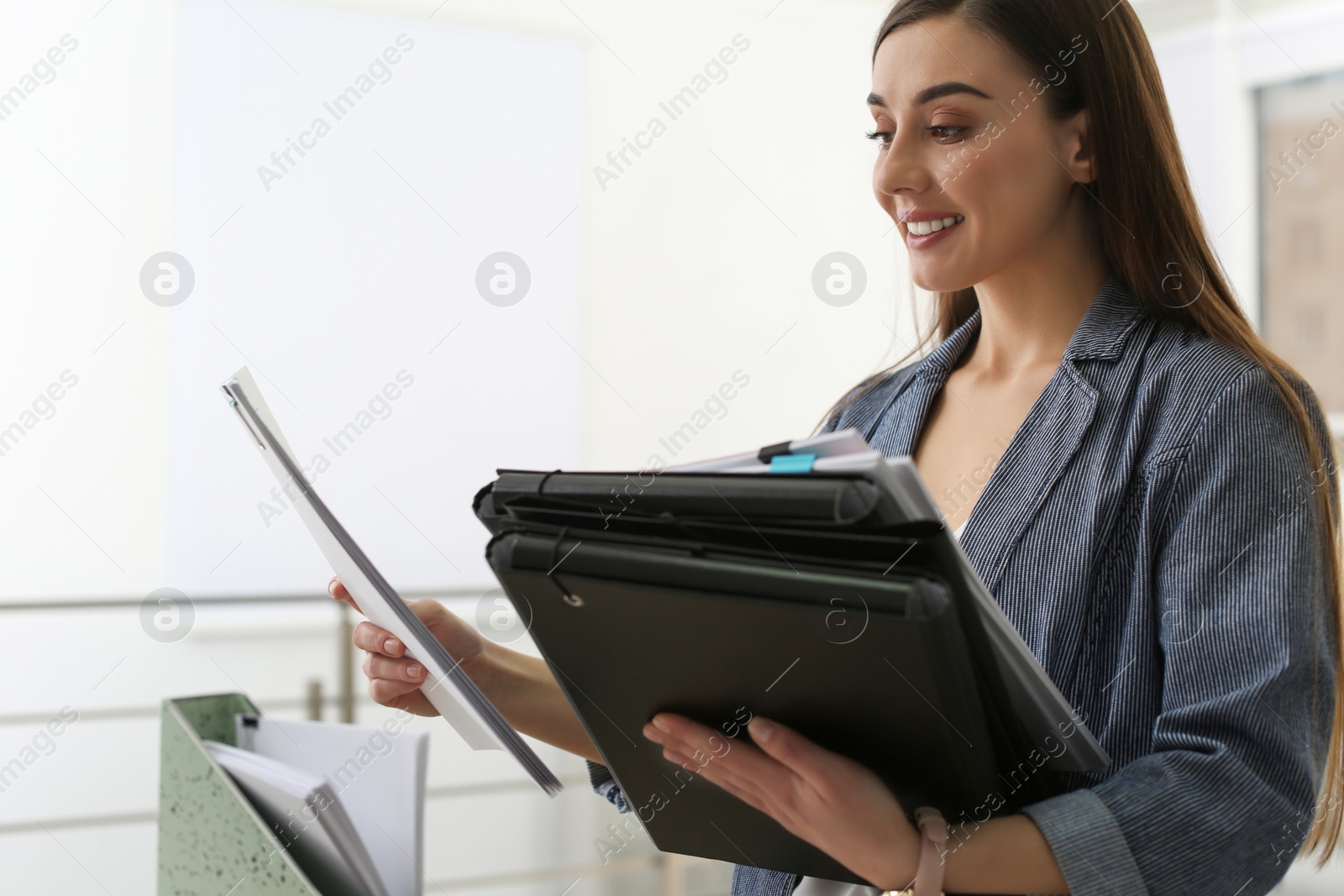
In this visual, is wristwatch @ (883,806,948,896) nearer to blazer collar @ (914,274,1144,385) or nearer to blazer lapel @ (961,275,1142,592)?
blazer lapel @ (961,275,1142,592)

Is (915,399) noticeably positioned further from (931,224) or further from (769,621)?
(769,621)

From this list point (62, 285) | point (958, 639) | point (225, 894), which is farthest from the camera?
point (62, 285)

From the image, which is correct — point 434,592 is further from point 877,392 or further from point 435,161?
point 877,392

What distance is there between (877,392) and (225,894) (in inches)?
35.2

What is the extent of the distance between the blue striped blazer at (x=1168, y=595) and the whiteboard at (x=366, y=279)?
8.14ft

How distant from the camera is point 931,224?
101 centimetres

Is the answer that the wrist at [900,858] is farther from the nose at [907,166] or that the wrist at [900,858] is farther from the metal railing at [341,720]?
the metal railing at [341,720]

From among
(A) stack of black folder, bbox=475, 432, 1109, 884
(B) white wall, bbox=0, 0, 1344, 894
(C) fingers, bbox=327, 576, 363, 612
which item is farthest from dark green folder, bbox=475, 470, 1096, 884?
(B) white wall, bbox=0, 0, 1344, 894

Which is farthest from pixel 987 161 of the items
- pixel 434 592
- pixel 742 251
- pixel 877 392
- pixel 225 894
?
pixel 742 251

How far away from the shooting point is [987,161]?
960 millimetres

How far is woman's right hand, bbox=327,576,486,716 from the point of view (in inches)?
38.9

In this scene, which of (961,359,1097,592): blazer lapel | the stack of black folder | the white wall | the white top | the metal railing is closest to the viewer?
the stack of black folder

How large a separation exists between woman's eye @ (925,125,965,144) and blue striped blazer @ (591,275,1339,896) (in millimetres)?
210

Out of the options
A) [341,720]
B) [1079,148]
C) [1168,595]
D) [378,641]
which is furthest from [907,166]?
[341,720]
